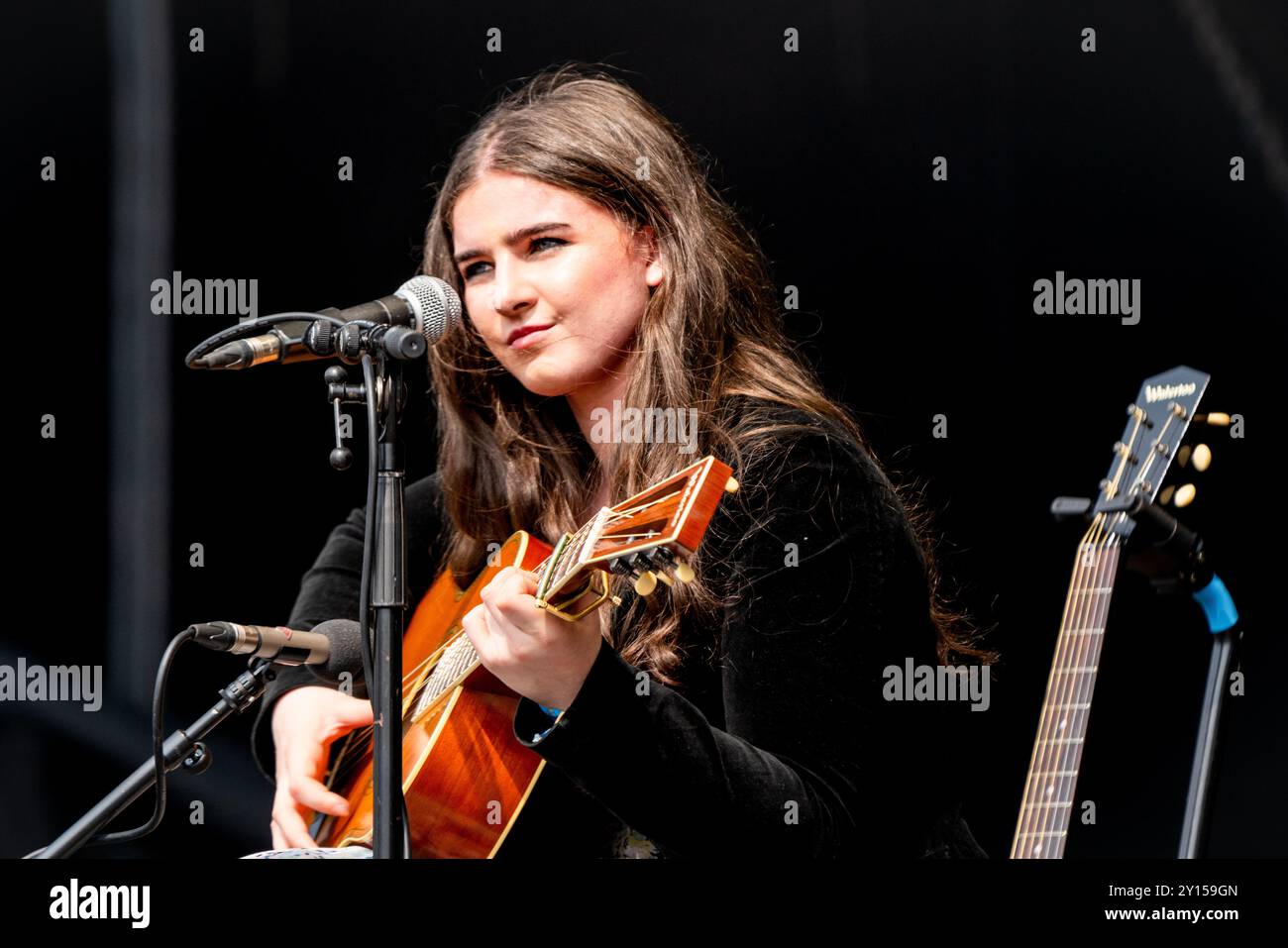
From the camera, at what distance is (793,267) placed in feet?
9.39

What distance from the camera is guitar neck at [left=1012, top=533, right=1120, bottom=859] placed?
2090 millimetres

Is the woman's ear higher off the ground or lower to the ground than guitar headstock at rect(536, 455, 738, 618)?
higher

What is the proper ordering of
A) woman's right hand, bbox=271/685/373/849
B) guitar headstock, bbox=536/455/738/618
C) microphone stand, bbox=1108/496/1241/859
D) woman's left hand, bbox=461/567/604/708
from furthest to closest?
woman's right hand, bbox=271/685/373/849 → microphone stand, bbox=1108/496/1241/859 → woman's left hand, bbox=461/567/604/708 → guitar headstock, bbox=536/455/738/618

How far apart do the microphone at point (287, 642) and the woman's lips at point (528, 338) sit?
63 cm

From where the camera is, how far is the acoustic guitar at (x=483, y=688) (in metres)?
1.63

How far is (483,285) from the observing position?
2527mm

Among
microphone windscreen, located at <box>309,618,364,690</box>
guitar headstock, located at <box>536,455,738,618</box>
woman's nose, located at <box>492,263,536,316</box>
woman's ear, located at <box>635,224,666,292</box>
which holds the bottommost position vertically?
microphone windscreen, located at <box>309,618,364,690</box>

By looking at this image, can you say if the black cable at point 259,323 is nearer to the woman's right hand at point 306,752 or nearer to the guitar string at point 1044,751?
the woman's right hand at point 306,752

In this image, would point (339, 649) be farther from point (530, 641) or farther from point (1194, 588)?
point (1194, 588)

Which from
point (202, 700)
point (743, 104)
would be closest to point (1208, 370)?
point (743, 104)

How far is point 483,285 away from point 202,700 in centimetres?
118

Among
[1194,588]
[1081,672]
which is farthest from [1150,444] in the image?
[1081,672]

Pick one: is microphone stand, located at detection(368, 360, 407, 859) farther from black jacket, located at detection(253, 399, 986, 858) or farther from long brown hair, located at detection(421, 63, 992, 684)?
long brown hair, located at detection(421, 63, 992, 684)

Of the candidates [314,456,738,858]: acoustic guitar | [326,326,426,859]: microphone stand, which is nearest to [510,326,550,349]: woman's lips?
[314,456,738,858]: acoustic guitar
